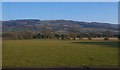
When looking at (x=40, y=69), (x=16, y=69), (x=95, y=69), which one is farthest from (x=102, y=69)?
(x=16, y=69)

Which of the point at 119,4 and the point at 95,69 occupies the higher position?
the point at 119,4

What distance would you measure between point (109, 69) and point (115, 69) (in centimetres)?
22

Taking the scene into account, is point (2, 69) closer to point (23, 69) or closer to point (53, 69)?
point (23, 69)

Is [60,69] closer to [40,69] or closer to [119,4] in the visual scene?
[40,69]

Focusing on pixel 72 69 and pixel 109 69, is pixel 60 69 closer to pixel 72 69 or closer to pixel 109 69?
pixel 72 69

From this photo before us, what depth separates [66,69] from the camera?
997cm

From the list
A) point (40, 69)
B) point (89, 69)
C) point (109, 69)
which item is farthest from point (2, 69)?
point (109, 69)

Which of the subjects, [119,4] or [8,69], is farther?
[119,4]

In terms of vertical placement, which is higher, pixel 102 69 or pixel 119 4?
pixel 119 4

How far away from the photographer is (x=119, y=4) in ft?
46.2

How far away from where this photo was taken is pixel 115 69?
33.4 ft

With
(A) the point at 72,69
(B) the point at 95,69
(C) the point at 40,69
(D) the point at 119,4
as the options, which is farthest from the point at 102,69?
(D) the point at 119,4

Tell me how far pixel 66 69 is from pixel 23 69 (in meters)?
1.40

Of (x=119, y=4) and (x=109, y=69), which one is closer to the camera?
(x=109, y=69)
